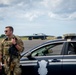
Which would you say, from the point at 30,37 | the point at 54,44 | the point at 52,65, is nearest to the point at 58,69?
the point at 52,65

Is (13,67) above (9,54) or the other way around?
the other way around

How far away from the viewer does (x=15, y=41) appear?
277 inches

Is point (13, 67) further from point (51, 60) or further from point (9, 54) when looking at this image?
point (51, 60)

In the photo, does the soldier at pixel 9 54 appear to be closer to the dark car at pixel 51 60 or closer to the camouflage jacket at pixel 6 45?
the camouflage jacket at pixel 6 45

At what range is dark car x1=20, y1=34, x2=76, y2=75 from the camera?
771 cm

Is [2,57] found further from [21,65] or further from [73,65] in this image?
[73,65]

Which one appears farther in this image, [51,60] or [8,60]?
[51,60]

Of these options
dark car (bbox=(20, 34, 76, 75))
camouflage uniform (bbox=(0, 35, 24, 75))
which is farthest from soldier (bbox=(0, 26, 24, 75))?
dark car (bbox=(20, 34, 76, 75))

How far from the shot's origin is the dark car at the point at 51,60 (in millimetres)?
7711

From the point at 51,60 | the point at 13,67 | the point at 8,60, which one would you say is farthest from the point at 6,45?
the point at 51,60

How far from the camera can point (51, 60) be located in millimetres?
7738

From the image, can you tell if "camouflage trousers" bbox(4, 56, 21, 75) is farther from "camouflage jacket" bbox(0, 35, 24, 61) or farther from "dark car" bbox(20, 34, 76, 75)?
"dark car" bbox(20, 34, 76, 75)

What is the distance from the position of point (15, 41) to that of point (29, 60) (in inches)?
39.9

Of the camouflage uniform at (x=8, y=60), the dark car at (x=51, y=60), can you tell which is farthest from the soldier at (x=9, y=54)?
the dark car at (x=51, y=60)
